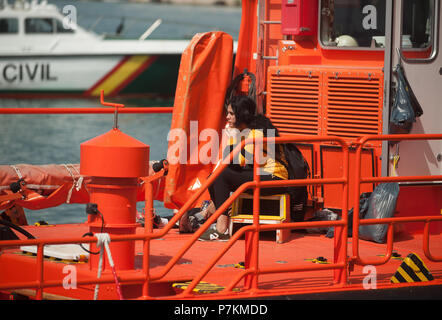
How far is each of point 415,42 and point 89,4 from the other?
9495 cm

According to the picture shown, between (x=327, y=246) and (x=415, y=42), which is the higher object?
(x=415, y=42)

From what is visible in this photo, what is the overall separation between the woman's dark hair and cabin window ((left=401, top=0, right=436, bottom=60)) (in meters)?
1.42

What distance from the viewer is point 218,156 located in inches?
352

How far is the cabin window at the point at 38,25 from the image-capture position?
1300 inches

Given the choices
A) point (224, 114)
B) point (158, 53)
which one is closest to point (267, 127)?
point (224, 114)

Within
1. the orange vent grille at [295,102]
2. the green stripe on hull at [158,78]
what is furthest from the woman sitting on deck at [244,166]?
the green stripe on hull at [158,78]

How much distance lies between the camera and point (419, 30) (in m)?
8.13

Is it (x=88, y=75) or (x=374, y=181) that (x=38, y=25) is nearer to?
(x=88, y=75)

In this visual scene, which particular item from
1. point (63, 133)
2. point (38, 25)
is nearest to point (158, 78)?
point (38, 25)

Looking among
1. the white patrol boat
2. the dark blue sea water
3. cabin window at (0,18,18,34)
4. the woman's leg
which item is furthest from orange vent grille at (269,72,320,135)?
cabin window at (0,18,18,34)

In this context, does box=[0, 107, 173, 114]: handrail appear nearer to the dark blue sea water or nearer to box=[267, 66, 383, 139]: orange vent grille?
box=[267, 66, 383, 139]: orange vent grille

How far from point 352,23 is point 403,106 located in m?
1.24

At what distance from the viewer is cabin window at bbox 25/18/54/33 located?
3303cm
